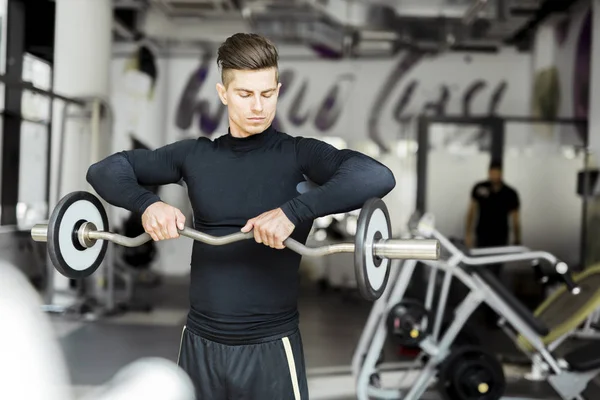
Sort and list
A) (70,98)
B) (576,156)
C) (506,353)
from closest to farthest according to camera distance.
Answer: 1. (506,353)
2. (70,98)
3. (576,156)

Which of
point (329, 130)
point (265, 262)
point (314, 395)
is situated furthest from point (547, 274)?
point (329, 130)

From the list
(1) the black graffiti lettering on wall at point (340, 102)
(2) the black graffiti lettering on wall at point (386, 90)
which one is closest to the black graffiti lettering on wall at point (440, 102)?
(1) the black graffiti lettering on wall at point (340, 102)

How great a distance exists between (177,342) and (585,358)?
2186 millimetres

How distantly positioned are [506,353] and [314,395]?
4.50 feet

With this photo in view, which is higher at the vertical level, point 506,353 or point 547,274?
point 547,274

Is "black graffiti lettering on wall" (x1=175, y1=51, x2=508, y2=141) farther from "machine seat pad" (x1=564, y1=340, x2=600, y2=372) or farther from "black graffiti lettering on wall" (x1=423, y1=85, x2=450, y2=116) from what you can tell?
"machine seat pad" (x1=564, y1=340, x2=600, y2=372)

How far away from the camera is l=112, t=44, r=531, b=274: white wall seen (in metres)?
6.93

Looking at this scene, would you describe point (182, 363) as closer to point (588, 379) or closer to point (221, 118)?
point (588, 379)

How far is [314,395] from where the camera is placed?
2816mm

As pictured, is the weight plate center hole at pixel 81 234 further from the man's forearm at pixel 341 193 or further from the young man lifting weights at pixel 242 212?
the man's forearm at pixel 341 193

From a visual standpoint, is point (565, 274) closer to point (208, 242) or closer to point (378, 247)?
point (378, 247)

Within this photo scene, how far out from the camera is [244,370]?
1133 mm

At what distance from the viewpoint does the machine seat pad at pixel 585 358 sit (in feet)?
8.12

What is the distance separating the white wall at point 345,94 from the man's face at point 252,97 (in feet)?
18.9
